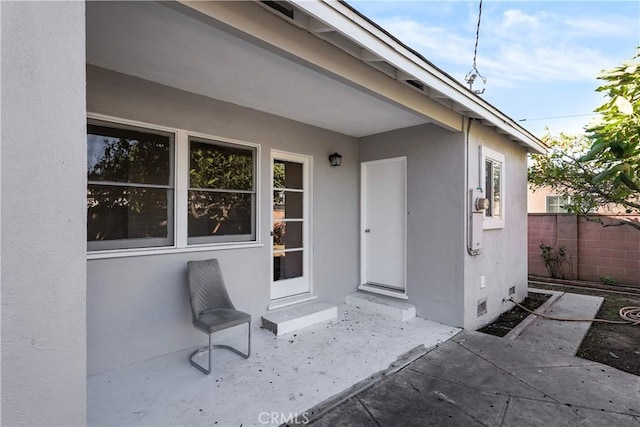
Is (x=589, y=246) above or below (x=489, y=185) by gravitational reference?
below

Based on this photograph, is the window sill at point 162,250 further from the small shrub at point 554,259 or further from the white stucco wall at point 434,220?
the small shrub at point 554,259

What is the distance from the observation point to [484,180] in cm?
458

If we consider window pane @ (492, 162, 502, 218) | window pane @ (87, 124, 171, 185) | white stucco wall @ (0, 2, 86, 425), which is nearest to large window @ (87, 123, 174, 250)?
window pane @ (87, 124, 171, 185)

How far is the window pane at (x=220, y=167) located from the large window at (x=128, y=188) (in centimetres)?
27

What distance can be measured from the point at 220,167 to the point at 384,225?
2.62 m

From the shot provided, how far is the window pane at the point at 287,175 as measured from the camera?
176 inches

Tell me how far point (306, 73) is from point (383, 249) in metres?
3.03

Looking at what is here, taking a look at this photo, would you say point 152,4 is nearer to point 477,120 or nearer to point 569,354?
point 477,120

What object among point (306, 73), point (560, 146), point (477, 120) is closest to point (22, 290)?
point (306, 73)

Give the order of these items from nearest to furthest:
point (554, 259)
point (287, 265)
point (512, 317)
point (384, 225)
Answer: point (287, 265), point (512, 317), point (384, 225), point (554, 259)

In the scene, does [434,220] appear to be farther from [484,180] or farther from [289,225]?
[289,225]

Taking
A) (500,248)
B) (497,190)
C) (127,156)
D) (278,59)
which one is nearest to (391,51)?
(278,59)

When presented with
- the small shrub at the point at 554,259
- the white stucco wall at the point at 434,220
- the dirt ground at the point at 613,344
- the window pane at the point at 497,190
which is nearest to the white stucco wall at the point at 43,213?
the white stucco wall at the point at 434,220

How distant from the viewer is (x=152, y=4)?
2016mm
